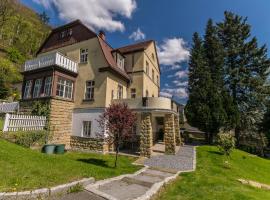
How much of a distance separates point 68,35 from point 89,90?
7.91m

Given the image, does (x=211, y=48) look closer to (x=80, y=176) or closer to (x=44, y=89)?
(x=44, y=89)

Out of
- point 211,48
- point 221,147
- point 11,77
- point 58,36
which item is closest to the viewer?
point 221,147

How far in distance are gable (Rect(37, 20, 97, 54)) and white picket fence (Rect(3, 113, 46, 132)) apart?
9.74m

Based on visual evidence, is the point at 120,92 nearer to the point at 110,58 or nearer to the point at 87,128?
the point at 110,58

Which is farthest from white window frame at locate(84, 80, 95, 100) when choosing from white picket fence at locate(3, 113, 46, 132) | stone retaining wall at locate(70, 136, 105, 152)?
white picket fence at locate(3, 113, 46, 132)

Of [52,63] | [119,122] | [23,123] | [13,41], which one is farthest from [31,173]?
[13,41]

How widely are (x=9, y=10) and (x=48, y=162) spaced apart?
5342 centimetres

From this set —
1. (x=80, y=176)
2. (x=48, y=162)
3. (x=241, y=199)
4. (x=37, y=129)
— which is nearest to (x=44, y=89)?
→ (x=37, y=129)

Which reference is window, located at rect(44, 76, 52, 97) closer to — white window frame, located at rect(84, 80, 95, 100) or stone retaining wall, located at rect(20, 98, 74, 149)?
stone retaining wall, located at rect(20, 98, 74, 149)

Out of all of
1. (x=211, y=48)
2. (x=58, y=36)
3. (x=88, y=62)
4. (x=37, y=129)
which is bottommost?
(x=37, y=129)

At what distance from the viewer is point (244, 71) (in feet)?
99.2

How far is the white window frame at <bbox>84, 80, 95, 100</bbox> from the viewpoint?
17.9 m

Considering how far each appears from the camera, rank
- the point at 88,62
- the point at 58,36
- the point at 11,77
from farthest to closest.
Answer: the point at 11,77 < the point at 58,36 < the point at 88,62

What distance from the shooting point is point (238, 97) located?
3022cm
